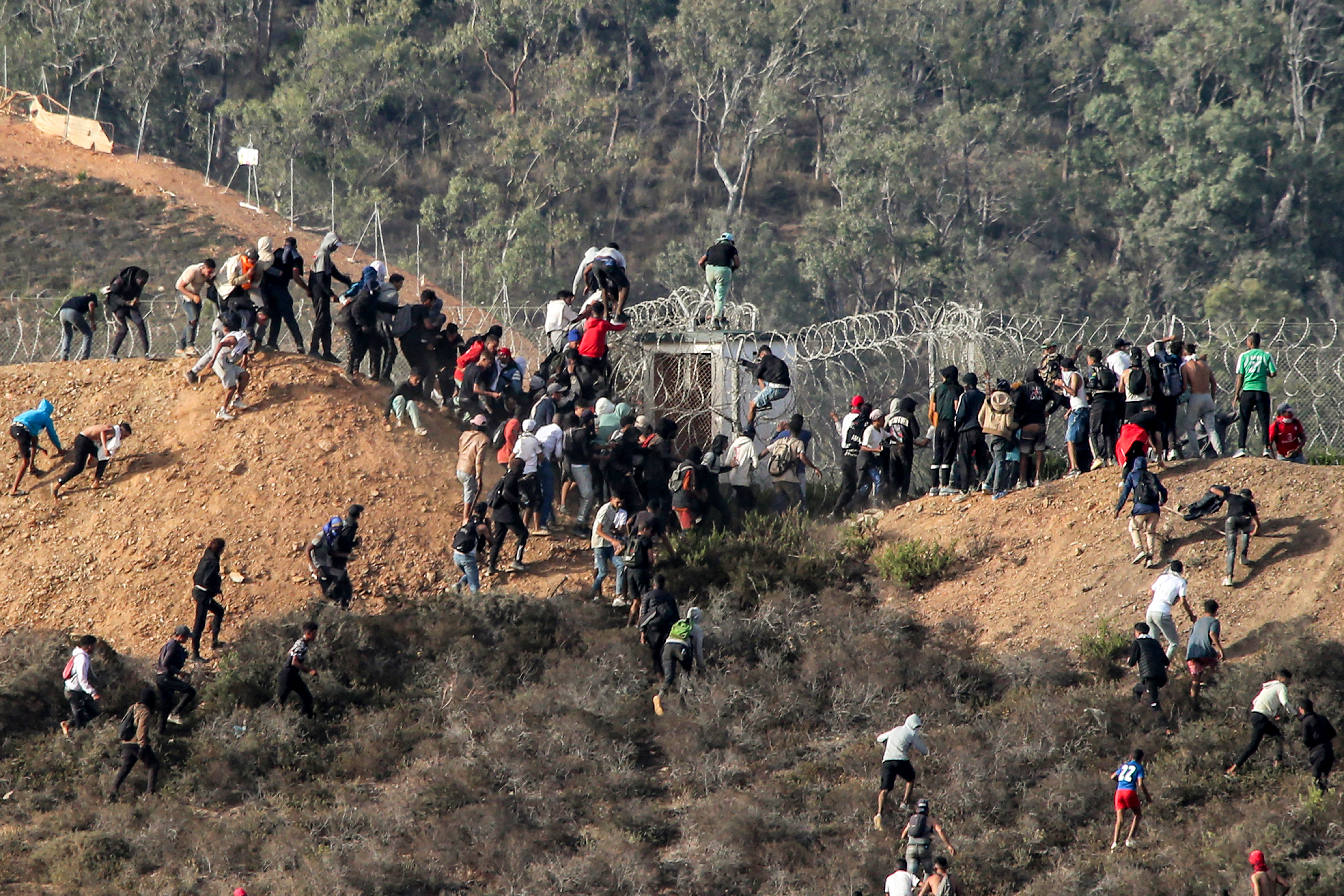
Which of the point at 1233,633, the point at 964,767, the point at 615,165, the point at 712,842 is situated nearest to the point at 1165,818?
the point at 964,767

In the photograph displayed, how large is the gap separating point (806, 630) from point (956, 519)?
2.15 metres

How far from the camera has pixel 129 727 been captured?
14.0 meters

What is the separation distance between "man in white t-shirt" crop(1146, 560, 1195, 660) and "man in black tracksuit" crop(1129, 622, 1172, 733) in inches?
7.7

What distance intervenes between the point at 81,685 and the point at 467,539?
12.3ft

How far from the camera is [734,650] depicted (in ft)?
52.7

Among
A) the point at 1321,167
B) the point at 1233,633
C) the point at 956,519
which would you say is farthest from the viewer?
the point at 1321,167

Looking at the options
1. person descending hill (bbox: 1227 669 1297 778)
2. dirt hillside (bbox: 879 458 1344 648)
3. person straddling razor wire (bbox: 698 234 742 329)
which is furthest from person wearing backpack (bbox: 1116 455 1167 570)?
person straddling razor wire (bbox: 698 234 742 329)

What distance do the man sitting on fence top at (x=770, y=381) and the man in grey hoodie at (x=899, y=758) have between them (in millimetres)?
5167

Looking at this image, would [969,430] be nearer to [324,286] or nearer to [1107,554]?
[1107,554]

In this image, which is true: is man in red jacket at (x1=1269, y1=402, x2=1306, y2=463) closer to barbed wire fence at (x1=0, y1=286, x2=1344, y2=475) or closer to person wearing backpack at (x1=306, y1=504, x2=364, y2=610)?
barbed wire fence at (x1=0, y1=286, x2=1344, y2=475)

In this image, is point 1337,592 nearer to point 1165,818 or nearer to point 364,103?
point 1165,818

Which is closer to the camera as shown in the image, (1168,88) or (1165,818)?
(1165,818)

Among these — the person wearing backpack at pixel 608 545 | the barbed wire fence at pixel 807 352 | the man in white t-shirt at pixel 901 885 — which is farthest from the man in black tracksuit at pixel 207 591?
the man in white t-shirt at pixel 901 885

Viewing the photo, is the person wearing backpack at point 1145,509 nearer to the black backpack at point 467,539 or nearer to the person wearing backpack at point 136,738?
the black backpack at point 467,539
